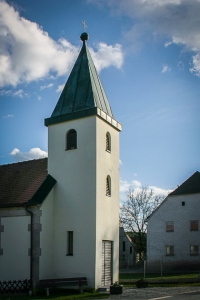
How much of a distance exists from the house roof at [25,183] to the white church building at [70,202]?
0.07 meters

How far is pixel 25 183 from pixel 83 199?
14.0ft

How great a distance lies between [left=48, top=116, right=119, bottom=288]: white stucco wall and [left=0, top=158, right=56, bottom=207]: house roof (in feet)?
2.97

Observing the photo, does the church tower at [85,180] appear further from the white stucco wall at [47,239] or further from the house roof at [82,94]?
the white stucco wall at [47,239]

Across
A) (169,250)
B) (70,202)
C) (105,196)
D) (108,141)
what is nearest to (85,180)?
(70,202)

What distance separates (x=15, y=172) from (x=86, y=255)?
797 cm

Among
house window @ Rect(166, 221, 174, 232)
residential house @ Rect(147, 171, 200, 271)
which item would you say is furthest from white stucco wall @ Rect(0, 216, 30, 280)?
house window @ Rect(166, 221, 174, 232)

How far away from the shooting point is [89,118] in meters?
22.3

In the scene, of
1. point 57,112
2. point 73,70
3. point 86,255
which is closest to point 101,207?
point 86,255

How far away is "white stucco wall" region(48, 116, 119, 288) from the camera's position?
2077cm

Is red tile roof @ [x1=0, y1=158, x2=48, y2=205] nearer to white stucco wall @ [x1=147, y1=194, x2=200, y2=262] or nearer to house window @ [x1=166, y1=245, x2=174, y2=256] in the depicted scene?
white stucco wall @ [x1=147, y1=194, x2=200, y2=262]

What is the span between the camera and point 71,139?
899 inches

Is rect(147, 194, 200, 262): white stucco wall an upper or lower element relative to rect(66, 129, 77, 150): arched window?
lower

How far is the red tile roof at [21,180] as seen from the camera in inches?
885

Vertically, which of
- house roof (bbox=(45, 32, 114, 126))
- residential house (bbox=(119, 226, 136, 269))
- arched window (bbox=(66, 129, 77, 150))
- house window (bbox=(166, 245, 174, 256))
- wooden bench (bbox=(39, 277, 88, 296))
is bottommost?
residential house (bbox=(119, 226, 136, 269))
